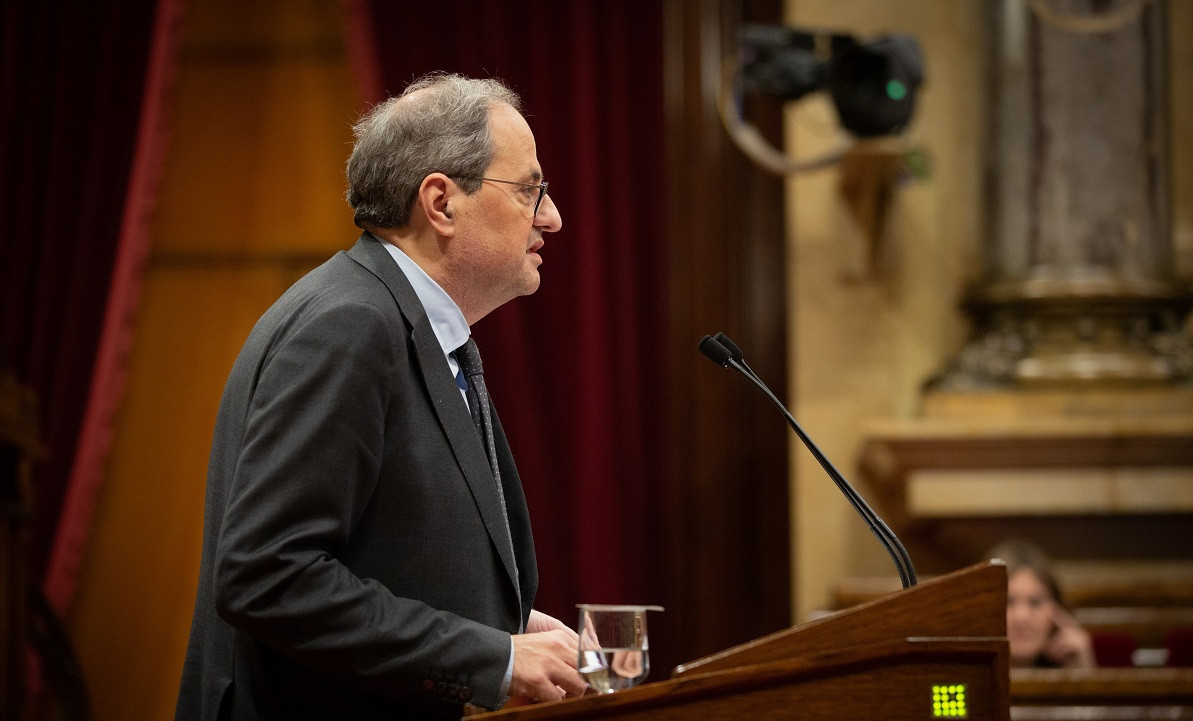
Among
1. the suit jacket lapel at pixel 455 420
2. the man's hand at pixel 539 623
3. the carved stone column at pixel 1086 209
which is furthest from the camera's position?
the carved stone column at pixel 1086 209

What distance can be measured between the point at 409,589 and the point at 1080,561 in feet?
11.1

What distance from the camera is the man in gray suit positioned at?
139cm

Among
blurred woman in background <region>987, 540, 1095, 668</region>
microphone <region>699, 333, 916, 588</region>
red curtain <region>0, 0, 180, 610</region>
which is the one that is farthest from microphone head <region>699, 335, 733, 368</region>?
red curtain <region>0, 0, 180, 610</region>

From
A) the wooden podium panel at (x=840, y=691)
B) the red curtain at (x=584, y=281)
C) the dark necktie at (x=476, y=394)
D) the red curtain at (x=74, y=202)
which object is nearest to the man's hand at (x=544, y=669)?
the wooden podium panel at (x=840, y=691)

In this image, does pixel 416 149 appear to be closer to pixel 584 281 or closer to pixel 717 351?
pixel 717 351

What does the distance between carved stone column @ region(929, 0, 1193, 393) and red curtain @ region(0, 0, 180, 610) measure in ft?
9.57

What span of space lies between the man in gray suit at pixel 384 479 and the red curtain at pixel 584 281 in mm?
2799

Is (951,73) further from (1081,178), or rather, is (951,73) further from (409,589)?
(409,589)

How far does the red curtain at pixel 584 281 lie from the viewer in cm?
455

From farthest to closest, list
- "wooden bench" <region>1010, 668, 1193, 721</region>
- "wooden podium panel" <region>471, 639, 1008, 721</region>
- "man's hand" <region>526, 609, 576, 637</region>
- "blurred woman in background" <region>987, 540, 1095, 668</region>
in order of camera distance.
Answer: "blurred woman in background" <region>987, 540, 1095, 668</region>
"wooden bench" <region>1010, 668, 1193, 721</region>
"man's hand" <region>526, 609, 576, 637</region>
"wooden podium panel" <region>471, 639, 1008, 721</region>

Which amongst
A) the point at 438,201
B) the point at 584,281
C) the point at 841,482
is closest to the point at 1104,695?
the point at 841,482

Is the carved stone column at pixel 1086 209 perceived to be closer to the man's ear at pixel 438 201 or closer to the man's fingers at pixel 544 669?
the man's ear at pixel 438 201

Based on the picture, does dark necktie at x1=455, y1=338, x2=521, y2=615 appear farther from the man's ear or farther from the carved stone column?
the carved stone column

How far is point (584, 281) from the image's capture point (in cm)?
459
